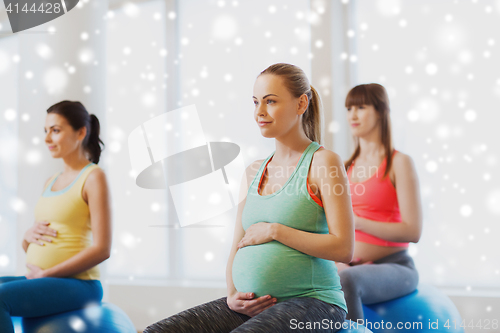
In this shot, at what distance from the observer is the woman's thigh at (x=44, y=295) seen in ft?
4.38

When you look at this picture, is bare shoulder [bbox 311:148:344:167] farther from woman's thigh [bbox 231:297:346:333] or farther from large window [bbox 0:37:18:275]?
large window [bbox 0:37:18:275]

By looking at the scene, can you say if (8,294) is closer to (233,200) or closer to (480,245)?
(233,200)

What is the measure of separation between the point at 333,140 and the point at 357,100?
50 cm

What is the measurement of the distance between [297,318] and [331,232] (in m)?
0.23

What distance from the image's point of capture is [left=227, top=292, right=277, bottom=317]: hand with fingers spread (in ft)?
3.34

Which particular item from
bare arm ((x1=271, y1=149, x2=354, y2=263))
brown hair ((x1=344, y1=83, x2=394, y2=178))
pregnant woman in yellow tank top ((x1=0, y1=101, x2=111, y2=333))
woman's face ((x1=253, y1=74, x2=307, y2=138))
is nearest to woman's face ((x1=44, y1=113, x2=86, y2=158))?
pregnant woman in yellow tank top ((x1=0, y1=101, x2=111, y2=333))

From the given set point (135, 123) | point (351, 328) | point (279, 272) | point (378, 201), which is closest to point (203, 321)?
point (279, 272)

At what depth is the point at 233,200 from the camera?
248 cm

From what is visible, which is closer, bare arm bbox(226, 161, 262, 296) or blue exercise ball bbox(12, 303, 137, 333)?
bare arm bbox(226, 161, 262, 296)

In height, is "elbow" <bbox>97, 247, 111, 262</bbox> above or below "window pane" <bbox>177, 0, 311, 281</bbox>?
below

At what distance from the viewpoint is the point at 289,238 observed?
1006 millimetres

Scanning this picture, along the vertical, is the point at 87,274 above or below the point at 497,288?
above

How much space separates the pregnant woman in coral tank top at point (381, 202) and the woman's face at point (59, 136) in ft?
3.94

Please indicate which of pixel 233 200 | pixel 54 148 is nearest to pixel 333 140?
pixel 233 200
